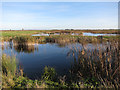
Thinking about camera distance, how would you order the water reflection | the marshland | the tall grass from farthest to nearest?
1. the water reflection
2. the tall grass
3. the marshland

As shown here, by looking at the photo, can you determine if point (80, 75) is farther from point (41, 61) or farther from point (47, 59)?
point (47, 59)

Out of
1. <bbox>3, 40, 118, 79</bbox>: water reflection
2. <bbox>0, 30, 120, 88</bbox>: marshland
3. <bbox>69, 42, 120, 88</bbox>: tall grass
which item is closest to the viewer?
<bbox>0, 30, 120, 88</bbox>: marshland

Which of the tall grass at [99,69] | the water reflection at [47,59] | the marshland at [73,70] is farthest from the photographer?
the water reflection at [47,59]

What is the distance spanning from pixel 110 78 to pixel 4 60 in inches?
230

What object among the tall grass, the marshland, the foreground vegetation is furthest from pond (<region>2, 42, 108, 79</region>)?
the tall grass

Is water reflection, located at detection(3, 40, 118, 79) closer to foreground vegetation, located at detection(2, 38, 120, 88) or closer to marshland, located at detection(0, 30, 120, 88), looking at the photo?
marshland, located at detection(0, 30, 120, 88)

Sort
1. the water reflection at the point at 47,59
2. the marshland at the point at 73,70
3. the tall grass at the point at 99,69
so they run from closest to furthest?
1. the marshland at the point at 73,70
2. the tall grass at the point at 99,69
3. the water reflection at the point at 47,59

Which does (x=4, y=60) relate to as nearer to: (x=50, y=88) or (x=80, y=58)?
(x=50, y=88)

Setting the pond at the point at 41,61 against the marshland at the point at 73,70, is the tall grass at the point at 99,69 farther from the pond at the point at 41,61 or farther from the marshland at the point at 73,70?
the pond at the point at 41,61

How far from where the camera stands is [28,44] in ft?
49.7

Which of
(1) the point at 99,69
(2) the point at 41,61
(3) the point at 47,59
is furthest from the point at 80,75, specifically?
(3) the point at 47,59

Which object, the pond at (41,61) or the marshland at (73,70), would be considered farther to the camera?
the pond at (41,61)

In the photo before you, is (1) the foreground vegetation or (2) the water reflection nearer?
(1) the foreground vegetation

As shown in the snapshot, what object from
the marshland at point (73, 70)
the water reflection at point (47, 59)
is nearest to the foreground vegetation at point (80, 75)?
the marshland at point (73, 70)
